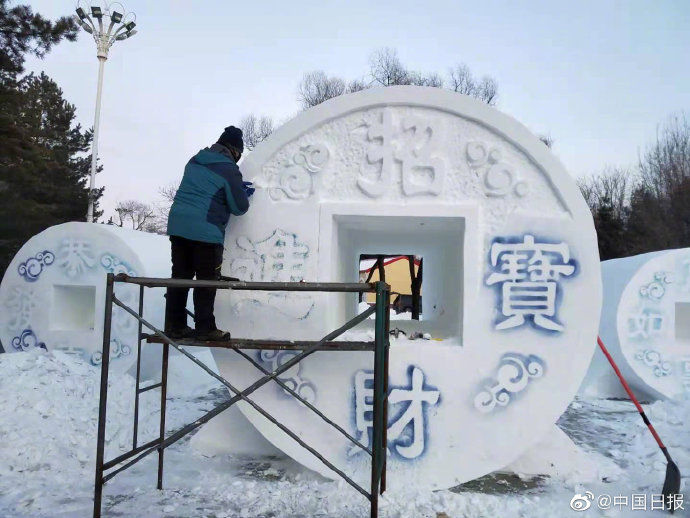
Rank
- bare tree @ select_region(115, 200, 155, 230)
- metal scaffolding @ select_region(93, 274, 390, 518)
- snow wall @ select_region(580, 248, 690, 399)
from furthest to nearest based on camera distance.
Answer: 1. bare tree @ select_region(115, 200, 155, 230)
2. snow wall @ select_region(580, 248, 690, 399)
3. metal scaffolding @ select_region(93, 274, 390, 518)

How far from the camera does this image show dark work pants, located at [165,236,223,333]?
365 centimetres

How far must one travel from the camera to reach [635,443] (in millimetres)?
5023

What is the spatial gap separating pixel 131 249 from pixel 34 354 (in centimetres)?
172

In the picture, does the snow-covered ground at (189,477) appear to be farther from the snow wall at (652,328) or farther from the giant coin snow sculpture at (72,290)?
the snow wall at (652,328)

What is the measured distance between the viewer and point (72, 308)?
755 cm

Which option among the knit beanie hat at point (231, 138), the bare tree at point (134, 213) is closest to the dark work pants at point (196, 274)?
the knit beanie hat at point (231, 138)

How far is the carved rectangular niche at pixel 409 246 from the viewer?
13.3 feet

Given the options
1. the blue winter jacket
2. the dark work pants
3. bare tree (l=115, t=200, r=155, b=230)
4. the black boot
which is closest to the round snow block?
the dark work pants

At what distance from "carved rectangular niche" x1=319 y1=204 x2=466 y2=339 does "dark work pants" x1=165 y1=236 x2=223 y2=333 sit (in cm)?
81

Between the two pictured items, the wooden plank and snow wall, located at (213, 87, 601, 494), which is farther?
snow wall, located at (213, 87, 601, 494)

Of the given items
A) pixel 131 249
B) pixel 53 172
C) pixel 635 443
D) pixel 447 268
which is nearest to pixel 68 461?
pixel 131 249

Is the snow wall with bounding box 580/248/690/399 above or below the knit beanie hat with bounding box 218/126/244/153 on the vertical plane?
below

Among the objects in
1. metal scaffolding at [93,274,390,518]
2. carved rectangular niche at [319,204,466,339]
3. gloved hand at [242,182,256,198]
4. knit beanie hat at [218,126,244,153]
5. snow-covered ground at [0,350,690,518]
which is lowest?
snow-covered ground at [0,350,690,518]

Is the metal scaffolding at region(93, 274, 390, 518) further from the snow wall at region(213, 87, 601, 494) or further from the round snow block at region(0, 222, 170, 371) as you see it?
the round snow block at region(0, 222, 170, 371)
